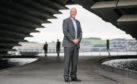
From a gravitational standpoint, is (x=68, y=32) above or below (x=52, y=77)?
above

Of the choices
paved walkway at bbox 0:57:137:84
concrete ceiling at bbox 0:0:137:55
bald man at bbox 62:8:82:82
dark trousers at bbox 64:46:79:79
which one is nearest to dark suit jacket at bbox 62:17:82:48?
bald man at bbox 62:8:82:82

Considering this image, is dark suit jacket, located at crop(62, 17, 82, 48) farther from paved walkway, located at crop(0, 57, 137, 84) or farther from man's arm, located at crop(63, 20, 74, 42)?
paved walkway, located at crop(0, 57, 137, 84)

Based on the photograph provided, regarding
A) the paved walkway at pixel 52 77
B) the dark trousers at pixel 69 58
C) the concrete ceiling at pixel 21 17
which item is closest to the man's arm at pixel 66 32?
the dark trousers at pixel 69 58

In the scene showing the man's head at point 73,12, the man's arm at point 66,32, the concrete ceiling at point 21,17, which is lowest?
the man's arm at point 66,32

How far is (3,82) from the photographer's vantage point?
21.3ft

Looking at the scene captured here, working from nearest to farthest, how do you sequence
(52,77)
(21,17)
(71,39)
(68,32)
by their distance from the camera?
(71,39), (68,32), (52,77), (21,17)

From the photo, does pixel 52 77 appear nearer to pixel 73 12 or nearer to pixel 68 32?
pixel 68 32

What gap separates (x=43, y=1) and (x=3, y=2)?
456 cm

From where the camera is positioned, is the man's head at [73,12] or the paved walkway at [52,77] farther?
the paved walkway at [52,77]

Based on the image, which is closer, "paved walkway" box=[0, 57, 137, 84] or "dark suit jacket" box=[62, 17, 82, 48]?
"dark suit jacket" box=[62, 17, 82, 48]

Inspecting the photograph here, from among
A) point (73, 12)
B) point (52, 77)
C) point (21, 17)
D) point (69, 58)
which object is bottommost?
point (52, 77)

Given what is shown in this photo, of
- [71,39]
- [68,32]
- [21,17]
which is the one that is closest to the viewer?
[71,39]

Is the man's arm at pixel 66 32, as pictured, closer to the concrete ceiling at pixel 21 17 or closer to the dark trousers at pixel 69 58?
the dark trousers at pixel 69 58

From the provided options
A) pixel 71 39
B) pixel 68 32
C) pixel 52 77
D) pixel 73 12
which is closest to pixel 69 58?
pixel 71 39
